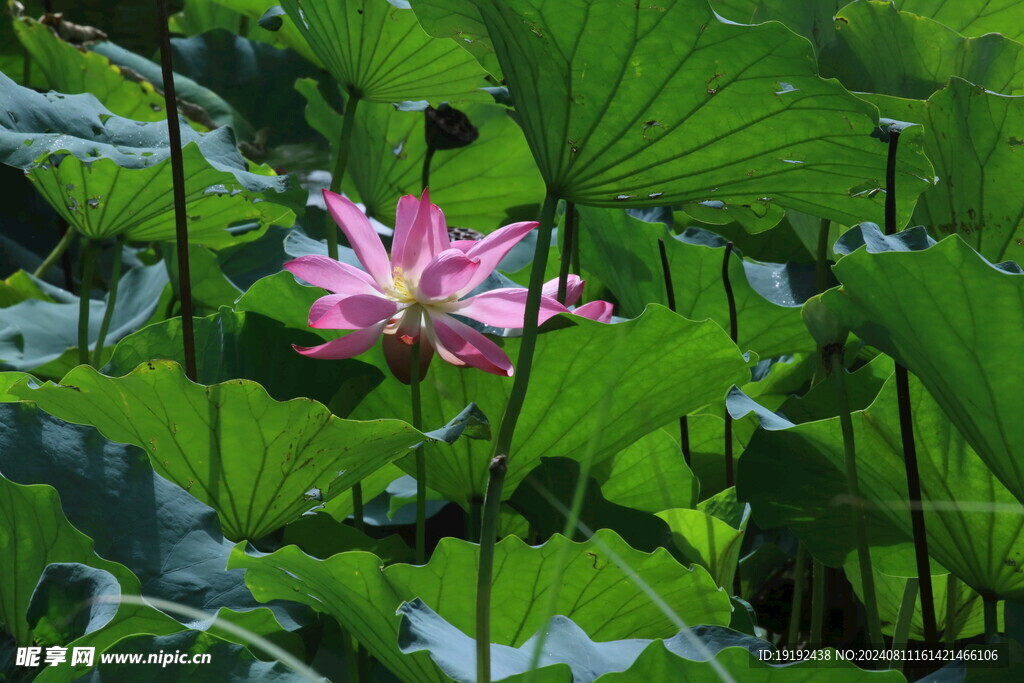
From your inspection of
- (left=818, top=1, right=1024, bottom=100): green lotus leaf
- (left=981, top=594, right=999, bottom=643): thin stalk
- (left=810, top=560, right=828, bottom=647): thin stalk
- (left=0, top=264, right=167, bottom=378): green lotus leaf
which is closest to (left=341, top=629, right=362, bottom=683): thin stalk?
(left=810, top=560, right=828, bottom=647): thin stalk

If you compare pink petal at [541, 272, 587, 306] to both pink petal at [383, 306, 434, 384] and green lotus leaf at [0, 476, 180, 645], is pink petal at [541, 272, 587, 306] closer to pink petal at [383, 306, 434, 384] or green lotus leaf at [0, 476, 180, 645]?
pink petal at [383, 306, 434, 384]

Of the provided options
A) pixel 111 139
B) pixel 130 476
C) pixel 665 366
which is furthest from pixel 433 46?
pixel 130 476

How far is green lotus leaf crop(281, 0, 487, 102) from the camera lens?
36.4 inches

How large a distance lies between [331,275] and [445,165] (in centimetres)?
66

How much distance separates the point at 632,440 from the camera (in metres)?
0.79

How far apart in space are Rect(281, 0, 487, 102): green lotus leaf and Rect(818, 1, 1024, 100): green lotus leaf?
1.31ft

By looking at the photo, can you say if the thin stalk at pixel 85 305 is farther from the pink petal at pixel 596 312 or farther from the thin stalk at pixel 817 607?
the thin stalk at pixel 817 607

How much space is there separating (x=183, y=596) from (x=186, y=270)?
31 cm

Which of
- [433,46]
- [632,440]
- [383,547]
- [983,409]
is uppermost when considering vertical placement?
[433,46]

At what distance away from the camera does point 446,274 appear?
69 centimetres

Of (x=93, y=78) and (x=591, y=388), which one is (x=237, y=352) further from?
(x=93, y=78)

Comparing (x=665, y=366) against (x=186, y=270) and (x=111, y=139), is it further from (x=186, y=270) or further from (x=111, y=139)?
(x=111, y=139)

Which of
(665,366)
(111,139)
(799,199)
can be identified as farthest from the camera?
(111,139)

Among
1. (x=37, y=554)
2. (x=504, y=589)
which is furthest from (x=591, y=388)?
(x=37, y=554)
